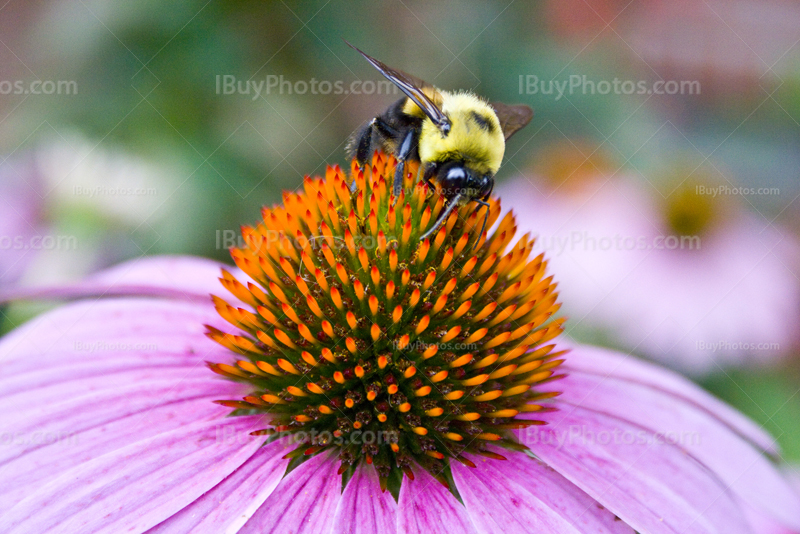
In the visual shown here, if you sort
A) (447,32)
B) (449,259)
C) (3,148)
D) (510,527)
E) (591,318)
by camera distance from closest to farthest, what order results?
(510,527), (449,259), (591,318), (3,148), (447,32)

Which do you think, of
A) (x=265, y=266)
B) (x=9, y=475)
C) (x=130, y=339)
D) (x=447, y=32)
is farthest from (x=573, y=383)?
(x=447, y=32)

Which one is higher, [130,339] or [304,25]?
[304,25]

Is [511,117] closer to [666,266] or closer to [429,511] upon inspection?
[429,511]

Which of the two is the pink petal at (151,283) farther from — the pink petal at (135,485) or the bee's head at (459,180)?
the bee's head at (459,180)

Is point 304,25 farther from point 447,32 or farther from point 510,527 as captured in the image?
point 510,527

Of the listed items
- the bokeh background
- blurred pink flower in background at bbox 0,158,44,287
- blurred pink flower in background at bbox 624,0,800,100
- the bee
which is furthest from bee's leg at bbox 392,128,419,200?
blurred pink flower in background at bbox 624,0,800,100

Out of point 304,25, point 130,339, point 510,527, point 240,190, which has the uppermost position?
point 304,25

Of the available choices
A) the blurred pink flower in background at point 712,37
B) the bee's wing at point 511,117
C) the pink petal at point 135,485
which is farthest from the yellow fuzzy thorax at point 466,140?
the blurred pink flower in background at point 712,37

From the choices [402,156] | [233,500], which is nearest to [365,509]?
[233,500]
